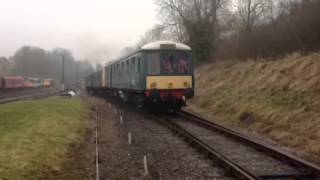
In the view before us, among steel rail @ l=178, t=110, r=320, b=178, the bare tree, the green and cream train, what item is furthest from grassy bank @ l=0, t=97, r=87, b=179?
the bare tree

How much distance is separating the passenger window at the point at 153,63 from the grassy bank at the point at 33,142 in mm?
4752

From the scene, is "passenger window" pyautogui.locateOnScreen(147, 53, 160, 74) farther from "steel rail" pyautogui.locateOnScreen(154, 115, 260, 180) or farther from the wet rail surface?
"steel rail" pyautogui.locateOnScreen(154, 115, 260, 180)

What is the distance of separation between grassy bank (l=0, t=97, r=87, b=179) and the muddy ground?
388 mm

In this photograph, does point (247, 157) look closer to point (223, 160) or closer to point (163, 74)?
point (223, 160)

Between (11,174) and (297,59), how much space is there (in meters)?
17.2

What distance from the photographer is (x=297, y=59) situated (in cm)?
2453

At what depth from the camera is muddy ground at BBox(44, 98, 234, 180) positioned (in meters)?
11.0

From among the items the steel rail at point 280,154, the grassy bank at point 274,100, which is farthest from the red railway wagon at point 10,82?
the steel rail at point 280,154

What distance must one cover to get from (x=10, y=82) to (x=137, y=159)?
69.4 m

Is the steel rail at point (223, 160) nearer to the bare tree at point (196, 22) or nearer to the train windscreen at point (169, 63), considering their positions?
the train windscreen at point (169, 63)

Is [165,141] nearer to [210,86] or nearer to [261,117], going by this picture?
[261,117]

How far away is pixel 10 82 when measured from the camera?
3103 inches

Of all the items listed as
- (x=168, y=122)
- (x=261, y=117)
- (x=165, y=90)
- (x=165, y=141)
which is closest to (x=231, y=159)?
(x=165, y=141)

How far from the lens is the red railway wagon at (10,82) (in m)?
73.1
